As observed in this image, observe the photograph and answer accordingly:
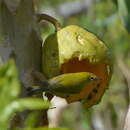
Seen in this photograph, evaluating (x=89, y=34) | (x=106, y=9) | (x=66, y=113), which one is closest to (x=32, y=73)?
(x=89, y=34)

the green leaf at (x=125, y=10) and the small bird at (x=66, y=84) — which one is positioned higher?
the green leaf at (x=125, y=10)

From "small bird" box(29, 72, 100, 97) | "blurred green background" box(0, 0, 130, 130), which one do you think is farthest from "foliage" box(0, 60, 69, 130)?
"blurred green background" box(0, 0, 130, 130)

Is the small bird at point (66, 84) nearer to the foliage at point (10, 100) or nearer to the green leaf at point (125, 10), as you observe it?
the foliage at point (10, 100)

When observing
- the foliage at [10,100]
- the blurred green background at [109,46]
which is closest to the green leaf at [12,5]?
the foliage at [10,100]

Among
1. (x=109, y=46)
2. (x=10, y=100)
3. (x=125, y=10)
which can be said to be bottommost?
(x=109, y=46)

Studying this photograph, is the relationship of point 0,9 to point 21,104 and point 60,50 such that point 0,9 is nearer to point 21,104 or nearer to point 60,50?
point 60,50

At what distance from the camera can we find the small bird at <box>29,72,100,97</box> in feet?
4.18

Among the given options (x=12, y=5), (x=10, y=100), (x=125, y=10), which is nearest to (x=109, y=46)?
(x=125, y=10)

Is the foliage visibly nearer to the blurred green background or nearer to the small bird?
the small bird

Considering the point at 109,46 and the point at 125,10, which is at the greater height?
the point at 125,10

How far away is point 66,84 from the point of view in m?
1.28

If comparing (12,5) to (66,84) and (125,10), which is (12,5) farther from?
(125,10)

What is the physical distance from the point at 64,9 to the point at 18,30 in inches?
155

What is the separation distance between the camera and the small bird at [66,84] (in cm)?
127
